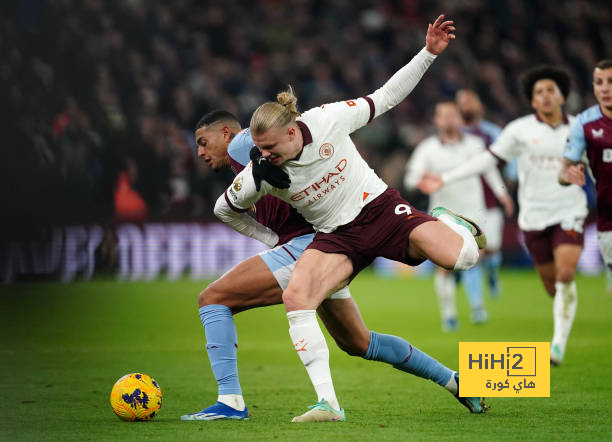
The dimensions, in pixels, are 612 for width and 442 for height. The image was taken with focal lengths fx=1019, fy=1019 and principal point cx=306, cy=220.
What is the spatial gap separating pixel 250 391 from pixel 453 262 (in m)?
2.30

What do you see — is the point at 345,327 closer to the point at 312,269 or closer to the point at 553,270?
the point at 312,269

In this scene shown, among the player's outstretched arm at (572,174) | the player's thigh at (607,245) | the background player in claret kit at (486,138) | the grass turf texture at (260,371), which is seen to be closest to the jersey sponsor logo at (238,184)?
the grass turf texture at (260,371)

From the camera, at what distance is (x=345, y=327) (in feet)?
19.8

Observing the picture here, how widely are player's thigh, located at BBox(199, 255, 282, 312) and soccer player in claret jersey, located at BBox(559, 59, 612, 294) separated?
8.16ft

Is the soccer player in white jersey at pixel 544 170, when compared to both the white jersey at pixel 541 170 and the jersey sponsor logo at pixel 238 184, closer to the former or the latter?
the white jersey at pixel 541 170

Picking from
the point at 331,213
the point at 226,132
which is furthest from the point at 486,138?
the point at 331,213

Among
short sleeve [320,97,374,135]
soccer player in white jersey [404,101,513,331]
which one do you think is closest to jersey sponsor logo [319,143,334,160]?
short sleeve [320,97,374,135]

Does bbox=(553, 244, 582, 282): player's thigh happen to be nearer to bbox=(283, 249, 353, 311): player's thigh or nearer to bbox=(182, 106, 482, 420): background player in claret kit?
bbox=(182, 106, 482, 420): background player in claret kit

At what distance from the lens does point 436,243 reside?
5.72 meters

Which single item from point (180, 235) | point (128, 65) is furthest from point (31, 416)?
point (128, 65)

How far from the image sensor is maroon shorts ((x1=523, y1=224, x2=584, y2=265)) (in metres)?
8.90

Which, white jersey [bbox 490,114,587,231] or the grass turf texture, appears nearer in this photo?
the grass turf texture

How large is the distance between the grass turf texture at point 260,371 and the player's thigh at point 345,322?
1.52 ft

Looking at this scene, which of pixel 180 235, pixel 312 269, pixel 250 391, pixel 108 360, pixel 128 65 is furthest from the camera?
pixel 128 65
